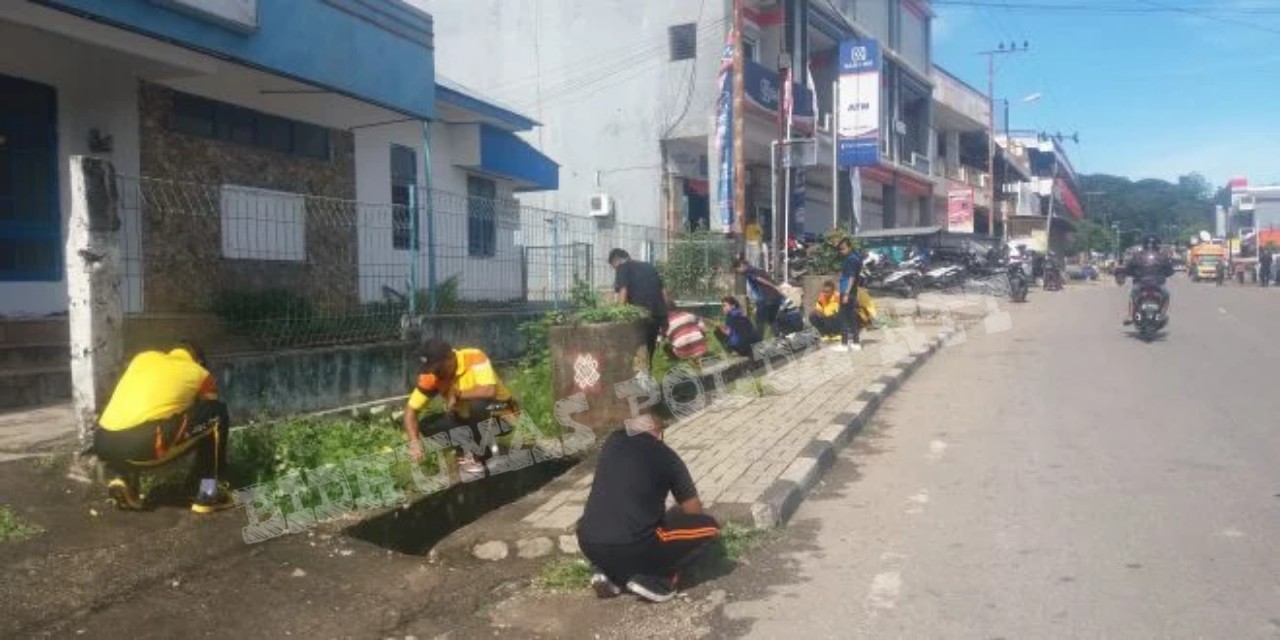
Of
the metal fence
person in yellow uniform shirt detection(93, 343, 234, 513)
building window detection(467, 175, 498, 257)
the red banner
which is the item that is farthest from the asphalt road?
the red banner

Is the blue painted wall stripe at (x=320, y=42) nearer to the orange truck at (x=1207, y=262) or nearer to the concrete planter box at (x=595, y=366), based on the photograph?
the concrete planter box at (x=595, y=366)

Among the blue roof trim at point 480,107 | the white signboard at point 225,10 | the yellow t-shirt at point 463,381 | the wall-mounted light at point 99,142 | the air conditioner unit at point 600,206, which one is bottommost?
the yellow t-shirt at point 463,381

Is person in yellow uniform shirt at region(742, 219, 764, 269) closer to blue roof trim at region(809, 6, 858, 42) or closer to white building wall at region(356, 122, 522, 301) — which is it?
white building wall at region(356, 122, 522, 301)

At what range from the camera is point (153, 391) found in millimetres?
5520

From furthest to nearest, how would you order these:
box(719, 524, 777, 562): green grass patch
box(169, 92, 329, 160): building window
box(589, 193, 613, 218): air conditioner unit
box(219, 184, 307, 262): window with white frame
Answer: box(589, 193, 613, 218): air conditioner unit
box(169, 92, 329, 160): building window
box(219, 184, 307, 262): window with white frame
box(719, 524, 777, 562): green grass patch

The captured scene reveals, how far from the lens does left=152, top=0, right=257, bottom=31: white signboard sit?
8.38m

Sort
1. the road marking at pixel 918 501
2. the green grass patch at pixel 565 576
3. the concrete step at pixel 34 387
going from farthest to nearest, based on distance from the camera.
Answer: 1. the concrete step at pixel 34 387
2. the road marking at pixel 918 501
3. the green grass patch at pixel 565 576

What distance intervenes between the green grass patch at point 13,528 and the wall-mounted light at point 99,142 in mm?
5260

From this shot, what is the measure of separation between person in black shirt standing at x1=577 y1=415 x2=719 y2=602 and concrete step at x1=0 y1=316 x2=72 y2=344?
A: 581cm

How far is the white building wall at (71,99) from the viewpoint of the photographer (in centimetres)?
875

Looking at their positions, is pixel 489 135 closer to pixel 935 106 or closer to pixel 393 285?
pixel 393 285

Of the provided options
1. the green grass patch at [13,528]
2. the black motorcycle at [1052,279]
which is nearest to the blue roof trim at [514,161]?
the green grass patch at [13,528]

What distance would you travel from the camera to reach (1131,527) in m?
5.47

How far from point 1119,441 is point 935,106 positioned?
1240 inches
